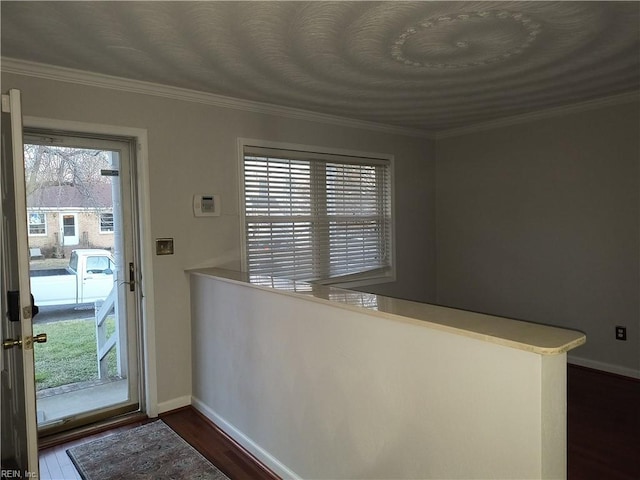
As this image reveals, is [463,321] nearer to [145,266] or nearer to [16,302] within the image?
[16,302]

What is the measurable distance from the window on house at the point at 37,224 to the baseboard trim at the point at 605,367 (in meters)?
4.25

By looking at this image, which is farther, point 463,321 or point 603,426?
point 603,426

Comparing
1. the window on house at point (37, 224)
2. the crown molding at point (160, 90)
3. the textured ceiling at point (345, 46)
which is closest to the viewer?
the textured ceiling at point (345, 46)

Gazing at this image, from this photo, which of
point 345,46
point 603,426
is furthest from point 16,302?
point 603,426

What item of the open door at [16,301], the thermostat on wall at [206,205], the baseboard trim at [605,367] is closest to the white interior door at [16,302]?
the open door at [16,301]

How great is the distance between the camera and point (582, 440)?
8.48 ft

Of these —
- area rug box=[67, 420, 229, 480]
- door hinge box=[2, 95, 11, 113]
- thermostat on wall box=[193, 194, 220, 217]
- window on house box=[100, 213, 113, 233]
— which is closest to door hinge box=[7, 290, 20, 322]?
door hinge box=[2, 95, 11, 113]

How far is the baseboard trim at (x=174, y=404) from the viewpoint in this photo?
3.06 meters

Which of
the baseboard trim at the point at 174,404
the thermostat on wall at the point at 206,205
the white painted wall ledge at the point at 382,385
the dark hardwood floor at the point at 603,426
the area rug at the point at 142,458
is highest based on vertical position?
the thermostat on wall at the point at 206,205

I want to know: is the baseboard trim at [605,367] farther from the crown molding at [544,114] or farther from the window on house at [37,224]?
the window on house at [37,224]

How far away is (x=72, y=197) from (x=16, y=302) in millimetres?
1359

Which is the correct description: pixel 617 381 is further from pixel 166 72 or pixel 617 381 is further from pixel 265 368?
pixel 166 72

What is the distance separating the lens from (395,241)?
4.46 meters

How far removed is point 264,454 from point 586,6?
8.86ft
